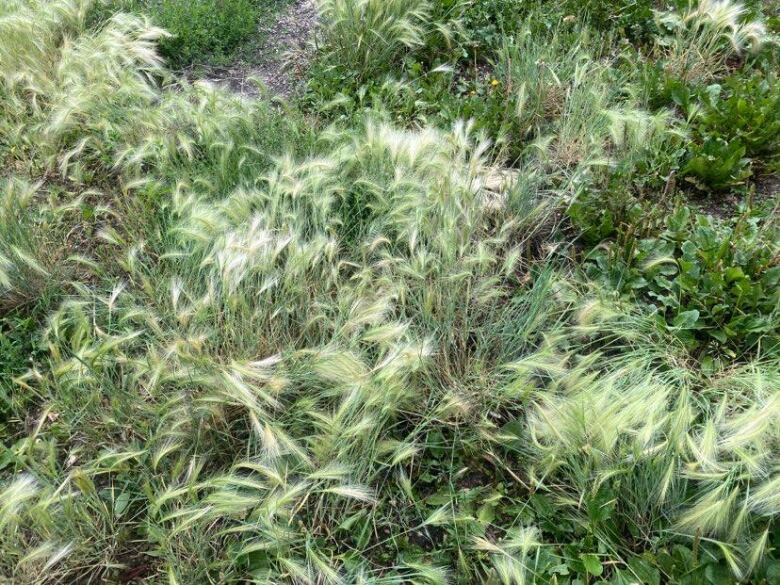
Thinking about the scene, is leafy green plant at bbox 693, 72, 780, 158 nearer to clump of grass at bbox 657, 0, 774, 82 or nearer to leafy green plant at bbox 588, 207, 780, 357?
clump of grass at bbox 657, 0, 774, 82

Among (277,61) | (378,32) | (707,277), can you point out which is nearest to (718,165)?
(707,277)

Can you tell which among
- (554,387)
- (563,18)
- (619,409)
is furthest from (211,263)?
(563,18)

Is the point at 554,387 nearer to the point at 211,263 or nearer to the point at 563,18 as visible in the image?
the point at 211,263

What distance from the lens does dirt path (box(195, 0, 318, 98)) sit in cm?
396

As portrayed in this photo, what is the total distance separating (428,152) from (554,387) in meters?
1.24

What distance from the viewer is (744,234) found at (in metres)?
2.59

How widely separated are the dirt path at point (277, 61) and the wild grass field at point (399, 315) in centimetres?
27

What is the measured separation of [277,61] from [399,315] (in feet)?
7.89

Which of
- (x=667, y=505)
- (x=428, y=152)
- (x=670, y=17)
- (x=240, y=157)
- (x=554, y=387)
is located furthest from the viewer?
(x=670, y=17)

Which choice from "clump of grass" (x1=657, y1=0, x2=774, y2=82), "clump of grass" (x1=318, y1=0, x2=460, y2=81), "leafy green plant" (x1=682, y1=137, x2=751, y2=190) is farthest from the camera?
"clump of grass" (x1=318, y1=0, x2=460, y2=81)

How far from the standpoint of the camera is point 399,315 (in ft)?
8.18

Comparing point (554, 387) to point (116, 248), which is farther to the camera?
point (116, 248)

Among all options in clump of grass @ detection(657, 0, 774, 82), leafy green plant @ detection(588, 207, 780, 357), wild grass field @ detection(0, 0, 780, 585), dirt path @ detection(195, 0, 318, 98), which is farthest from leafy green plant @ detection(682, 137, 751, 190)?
dirt path @ detection(195, 0, 318, 98)

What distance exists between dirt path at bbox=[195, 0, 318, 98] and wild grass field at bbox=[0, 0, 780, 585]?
0.88ft
